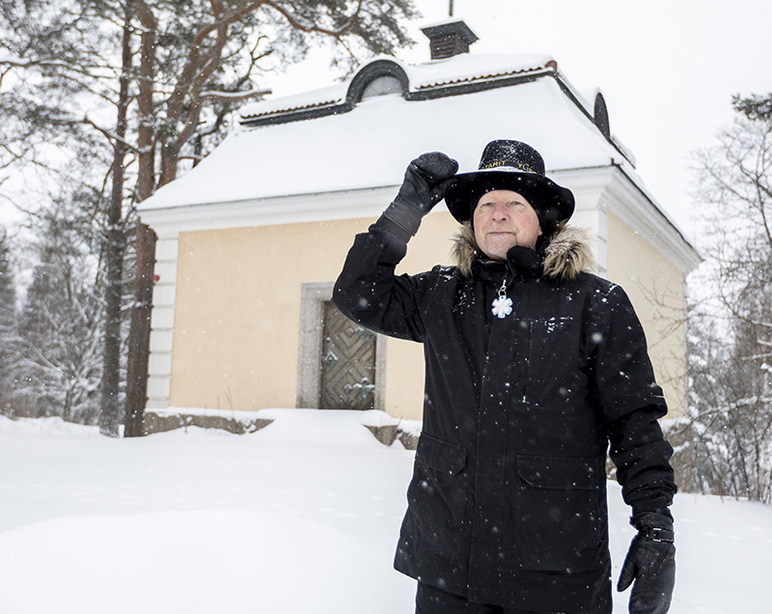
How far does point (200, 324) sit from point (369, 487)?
513 cm

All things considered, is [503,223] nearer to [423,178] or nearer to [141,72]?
[423,178]

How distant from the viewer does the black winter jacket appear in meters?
1.63

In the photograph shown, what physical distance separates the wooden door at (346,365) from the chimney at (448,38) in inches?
207

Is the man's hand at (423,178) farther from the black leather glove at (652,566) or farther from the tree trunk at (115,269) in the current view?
the tree trunk at (115,269)

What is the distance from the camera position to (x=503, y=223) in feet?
6.48

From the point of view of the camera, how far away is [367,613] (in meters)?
2.81

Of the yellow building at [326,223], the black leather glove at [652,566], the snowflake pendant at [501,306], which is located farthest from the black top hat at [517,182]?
the yellow building at [326,223]

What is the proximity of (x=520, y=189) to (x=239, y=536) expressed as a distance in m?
2.30

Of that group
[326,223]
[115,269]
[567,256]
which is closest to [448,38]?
[326,223]

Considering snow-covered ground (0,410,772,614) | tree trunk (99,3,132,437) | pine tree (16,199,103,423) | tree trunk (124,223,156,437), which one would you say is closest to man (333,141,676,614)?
snow-covered ground (0,410,772,614)

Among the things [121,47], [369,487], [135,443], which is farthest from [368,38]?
[369,487]

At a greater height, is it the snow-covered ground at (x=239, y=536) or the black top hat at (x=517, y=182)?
the black top hat at (x=517, y=182)

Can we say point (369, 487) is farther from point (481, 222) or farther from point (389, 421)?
→ point (481, 222)

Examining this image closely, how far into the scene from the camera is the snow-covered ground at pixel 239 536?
9.31 ft
